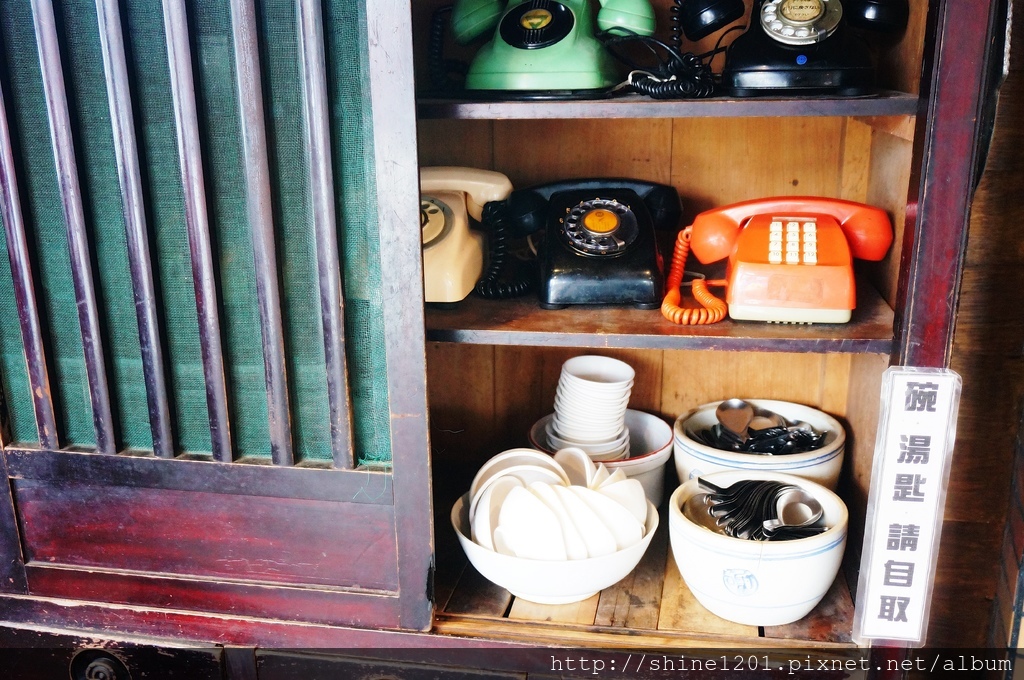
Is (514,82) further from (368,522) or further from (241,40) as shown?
(368,522)

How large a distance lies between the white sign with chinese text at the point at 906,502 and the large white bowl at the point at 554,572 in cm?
32

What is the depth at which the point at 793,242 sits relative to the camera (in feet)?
4.18

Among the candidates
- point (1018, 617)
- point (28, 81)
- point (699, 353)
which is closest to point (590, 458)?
point (699, 353)

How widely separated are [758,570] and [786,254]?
1.46 ft

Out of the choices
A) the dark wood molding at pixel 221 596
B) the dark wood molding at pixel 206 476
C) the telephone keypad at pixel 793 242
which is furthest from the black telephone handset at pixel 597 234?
the dark wood molding at pixel 221 596

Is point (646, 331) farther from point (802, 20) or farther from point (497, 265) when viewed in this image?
point (802, 20)

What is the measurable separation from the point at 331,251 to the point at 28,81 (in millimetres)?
470

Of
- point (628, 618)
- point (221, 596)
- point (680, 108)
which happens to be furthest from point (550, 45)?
point (221, 596)

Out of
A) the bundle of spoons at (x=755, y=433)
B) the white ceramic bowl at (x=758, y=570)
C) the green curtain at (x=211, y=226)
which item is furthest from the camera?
the bundle of spoons at (x=755, y=433)

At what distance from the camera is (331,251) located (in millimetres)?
1142

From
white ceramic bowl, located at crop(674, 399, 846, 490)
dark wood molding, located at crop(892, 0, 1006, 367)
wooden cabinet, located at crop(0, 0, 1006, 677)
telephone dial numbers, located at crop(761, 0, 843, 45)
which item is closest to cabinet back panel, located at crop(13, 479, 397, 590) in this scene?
wooden cabinet, located at crop(0, 0, 1006, 677)

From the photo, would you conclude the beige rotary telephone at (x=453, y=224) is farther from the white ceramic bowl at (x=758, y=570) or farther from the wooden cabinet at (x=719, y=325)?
the white ceramic bowl at (x=758, y=570)

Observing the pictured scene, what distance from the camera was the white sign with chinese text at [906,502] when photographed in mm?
1067

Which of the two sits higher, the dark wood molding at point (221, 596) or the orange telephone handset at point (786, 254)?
the orange telephone handset at point (786, 254)
